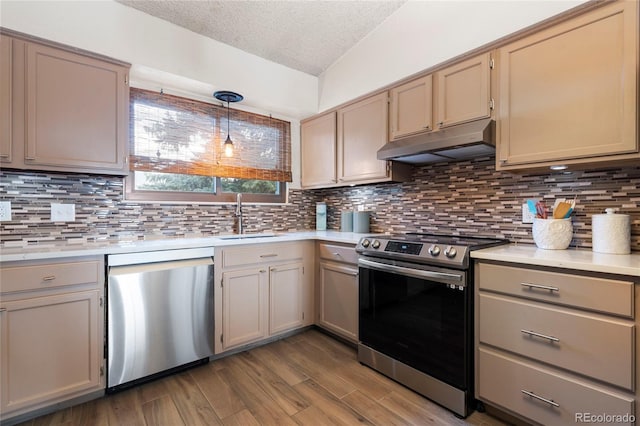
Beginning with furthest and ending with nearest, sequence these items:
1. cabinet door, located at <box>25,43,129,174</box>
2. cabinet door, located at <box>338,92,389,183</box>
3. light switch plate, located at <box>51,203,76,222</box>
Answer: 1. cabinet door, located at <box>338,92,389,183</box>
2. light switch plate, located at <box>51,203,76,222</box>
3. cabinet door, located at <box>25,43,129,174</box>

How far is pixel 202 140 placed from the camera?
9.07ft

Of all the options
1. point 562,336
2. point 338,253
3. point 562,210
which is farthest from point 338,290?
point 562,210

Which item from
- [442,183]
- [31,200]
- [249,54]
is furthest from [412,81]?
[31,200]

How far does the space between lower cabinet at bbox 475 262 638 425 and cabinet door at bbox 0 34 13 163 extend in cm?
279

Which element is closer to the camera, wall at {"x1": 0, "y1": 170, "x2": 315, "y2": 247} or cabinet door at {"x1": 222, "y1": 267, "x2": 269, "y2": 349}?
wall at {"x1": 0, "y1": 170, "x2": 315, "y2": 247}

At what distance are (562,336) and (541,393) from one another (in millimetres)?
312

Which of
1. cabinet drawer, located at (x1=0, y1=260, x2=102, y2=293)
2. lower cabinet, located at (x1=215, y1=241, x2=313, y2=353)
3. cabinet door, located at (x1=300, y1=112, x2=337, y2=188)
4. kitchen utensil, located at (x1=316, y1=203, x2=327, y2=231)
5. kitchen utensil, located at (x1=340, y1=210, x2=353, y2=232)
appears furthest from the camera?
kitchen utensil, located at (x1=316, y1=203, x2=327, y2=231)

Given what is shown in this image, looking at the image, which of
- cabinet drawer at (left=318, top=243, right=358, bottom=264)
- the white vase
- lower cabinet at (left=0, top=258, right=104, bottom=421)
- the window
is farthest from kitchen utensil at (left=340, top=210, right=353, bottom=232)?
lower cabinet at (left=0, top=258, right=104, bottom=421)

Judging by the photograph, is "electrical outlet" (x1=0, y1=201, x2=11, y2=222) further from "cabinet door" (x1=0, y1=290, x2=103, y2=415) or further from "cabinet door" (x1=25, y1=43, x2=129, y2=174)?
"cabinet door" (x1=0, y1=290, x2=103, y2=415)

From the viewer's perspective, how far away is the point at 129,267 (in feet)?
6.27

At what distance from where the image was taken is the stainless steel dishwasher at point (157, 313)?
185cm

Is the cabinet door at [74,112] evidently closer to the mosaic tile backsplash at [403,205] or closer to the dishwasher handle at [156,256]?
the mosaic tile backsplash at [403,205]

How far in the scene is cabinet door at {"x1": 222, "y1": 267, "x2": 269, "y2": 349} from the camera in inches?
91.2

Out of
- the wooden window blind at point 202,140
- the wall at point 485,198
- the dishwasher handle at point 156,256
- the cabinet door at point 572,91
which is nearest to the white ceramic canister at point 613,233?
the wall at point 485,198
